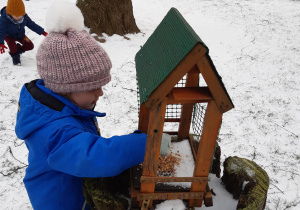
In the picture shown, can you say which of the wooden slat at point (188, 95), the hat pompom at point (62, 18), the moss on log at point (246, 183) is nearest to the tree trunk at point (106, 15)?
the hat pompom at point (62, 18)

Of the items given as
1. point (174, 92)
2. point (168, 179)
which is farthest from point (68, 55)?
point (168, 179)

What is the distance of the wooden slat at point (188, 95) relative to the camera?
119cm

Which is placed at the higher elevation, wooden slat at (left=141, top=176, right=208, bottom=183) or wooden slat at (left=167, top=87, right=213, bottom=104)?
wooden slat at (left=167, top=87, right=213, bottom=104)

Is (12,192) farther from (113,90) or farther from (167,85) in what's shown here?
(167,85)

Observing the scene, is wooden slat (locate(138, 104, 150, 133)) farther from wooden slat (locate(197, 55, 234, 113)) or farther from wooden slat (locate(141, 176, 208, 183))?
wooden slat (locate(197, 55, 234, 113))

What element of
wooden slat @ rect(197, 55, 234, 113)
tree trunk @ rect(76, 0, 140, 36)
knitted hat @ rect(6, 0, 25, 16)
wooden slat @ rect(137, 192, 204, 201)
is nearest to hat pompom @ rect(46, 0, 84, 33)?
wooden slat @ rect(197, 55, 234, 113)

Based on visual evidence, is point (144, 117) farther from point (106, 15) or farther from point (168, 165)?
point (106, 15)

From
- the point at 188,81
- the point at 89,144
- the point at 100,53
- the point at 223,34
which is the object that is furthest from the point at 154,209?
the point at 223,34

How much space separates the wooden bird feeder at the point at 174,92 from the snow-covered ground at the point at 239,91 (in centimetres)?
20

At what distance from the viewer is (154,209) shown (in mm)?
1612

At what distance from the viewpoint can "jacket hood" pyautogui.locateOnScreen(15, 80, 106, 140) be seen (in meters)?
1.40

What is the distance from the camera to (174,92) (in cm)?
122

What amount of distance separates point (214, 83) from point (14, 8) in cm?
497

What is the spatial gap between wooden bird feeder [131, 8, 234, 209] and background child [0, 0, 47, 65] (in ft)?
14.2
